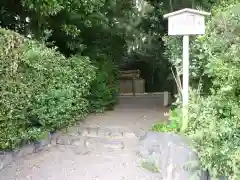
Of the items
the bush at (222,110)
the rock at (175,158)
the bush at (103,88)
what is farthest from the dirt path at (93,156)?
the bush at (222,110)

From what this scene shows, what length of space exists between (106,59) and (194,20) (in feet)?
16.3

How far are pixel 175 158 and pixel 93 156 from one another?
2060 millimetres

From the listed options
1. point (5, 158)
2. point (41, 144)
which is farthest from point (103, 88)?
point (5, 158)

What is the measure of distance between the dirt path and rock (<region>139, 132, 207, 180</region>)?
32cm

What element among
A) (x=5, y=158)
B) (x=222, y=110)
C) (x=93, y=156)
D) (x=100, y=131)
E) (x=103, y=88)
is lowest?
(x=93, y=156)

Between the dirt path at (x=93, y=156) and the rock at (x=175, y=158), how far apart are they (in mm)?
324

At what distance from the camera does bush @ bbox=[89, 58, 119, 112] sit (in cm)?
885

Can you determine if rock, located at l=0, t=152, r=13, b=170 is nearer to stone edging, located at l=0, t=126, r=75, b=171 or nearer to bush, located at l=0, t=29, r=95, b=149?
stone edging, located at l=0, t=126, r=75, b=171

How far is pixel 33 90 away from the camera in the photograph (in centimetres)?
575

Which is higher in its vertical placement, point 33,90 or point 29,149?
point 33,90

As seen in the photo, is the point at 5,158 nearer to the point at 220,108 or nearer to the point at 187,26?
the point at 220,108

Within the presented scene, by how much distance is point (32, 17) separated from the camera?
818cm

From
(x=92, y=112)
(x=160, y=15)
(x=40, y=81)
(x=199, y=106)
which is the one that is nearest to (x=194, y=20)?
(x=199, y=106)

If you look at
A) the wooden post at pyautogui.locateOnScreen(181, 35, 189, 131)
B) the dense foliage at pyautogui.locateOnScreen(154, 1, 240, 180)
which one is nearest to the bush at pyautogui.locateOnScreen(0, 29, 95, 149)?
the dense foliage at pyautogui.locateOnScreen(154, 1, 240, 180)
